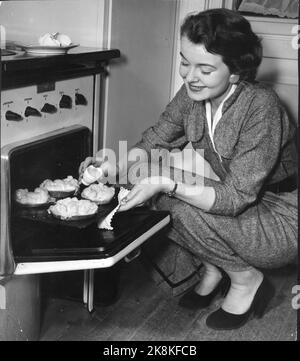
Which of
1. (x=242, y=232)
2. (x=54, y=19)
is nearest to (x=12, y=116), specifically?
(x=54, y=19)

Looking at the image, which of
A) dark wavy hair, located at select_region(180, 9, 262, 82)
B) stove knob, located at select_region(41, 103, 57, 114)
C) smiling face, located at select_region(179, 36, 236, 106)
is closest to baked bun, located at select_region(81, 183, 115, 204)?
stove knob, located at select_region(41, 103, 57, 114)

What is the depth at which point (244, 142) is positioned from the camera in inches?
67.9

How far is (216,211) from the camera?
171 cm

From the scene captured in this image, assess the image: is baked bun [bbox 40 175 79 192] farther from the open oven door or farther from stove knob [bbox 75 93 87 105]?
stove knob [bbox 75 93 87 105]

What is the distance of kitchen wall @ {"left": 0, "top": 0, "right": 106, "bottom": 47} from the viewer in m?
1.78

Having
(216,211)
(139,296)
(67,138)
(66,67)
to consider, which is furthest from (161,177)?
(139,296)

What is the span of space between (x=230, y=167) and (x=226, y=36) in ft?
1.24

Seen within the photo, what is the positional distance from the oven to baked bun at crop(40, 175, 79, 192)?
62 mm

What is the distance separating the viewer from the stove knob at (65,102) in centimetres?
163

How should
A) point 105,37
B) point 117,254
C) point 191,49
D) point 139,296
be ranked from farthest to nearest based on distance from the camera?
point 139,296
point 105,37
point 191,49
point 117,254

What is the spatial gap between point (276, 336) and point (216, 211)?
0.49 metres

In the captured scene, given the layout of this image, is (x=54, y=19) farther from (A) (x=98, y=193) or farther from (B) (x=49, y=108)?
(A) (x=98, y=193)

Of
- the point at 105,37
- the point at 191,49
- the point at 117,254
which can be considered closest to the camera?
the point at 117,254
